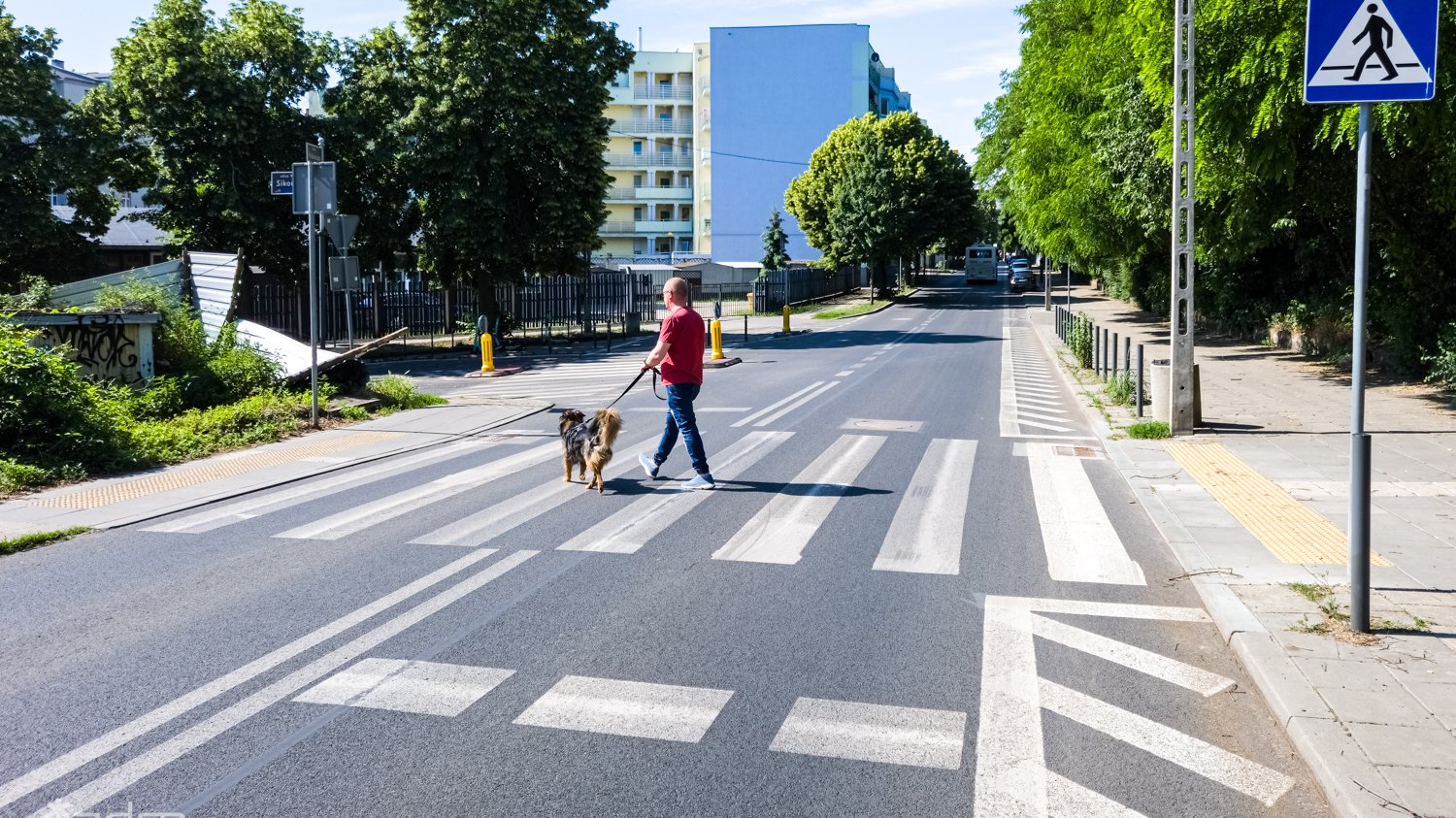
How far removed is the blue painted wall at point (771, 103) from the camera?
8231 cm

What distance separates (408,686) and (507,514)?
3903 millimetres

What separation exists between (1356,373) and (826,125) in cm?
8046

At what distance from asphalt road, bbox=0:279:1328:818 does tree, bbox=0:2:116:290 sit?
20497 millimetres

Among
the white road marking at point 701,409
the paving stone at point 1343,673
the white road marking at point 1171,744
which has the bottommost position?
the white road marking at point 1171,744

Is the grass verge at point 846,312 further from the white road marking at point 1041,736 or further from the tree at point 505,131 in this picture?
the white road marking at point 1041,736

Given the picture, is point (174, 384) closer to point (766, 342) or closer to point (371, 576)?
point (371, 576)

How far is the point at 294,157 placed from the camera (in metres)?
29.4

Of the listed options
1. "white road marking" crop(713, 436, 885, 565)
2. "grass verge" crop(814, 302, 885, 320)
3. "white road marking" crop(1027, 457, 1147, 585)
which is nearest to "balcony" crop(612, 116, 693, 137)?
"grass verge" crop(814, 302, 885, 320)

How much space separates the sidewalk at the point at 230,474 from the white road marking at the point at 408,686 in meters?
4.57

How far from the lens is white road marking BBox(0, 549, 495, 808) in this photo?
421cm

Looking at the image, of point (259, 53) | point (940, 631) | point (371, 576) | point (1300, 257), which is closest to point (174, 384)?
point (371, 576)

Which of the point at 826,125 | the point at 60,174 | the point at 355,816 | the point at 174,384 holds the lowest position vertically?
the point at 355,816

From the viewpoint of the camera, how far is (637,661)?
552 centimetres

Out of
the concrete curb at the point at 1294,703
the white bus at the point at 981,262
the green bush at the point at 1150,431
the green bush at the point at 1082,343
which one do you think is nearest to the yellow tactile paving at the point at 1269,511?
the concrete curb at the point at 1294,703
